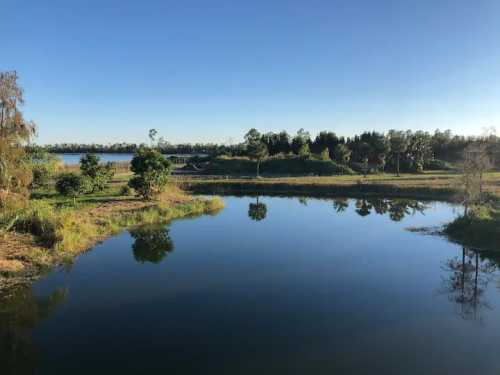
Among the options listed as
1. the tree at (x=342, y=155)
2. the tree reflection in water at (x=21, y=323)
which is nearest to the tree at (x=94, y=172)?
the tree reflection in water at (x=21, y=323)

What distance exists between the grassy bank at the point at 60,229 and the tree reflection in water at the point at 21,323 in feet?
5.74

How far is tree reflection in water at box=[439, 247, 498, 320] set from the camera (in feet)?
44.0

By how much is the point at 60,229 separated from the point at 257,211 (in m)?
19.0

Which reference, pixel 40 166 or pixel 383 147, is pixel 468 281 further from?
pixel 383 147

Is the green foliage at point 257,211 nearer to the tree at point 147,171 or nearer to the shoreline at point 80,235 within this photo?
the shoreline at point 80,235

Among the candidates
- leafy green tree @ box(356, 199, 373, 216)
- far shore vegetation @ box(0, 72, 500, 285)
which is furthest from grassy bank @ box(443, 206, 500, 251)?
leafy green tree @ box(356, 199, 373, 216)

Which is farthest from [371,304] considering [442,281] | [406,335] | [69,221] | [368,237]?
[69,221]

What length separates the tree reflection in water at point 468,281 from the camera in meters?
13.4

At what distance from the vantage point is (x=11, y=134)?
17.0m

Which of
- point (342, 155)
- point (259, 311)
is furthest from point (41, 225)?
point (342, 155)

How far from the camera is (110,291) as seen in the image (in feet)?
47.6

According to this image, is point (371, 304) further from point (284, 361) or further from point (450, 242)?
point (450, 242)

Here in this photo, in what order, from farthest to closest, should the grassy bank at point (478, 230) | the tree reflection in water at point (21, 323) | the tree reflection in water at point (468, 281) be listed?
the grassy bank at point (478, 230), the tree reflection in water at point (468, 281), the tree reflection in water at point (21, 323)

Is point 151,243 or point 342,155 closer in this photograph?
point 151,243
